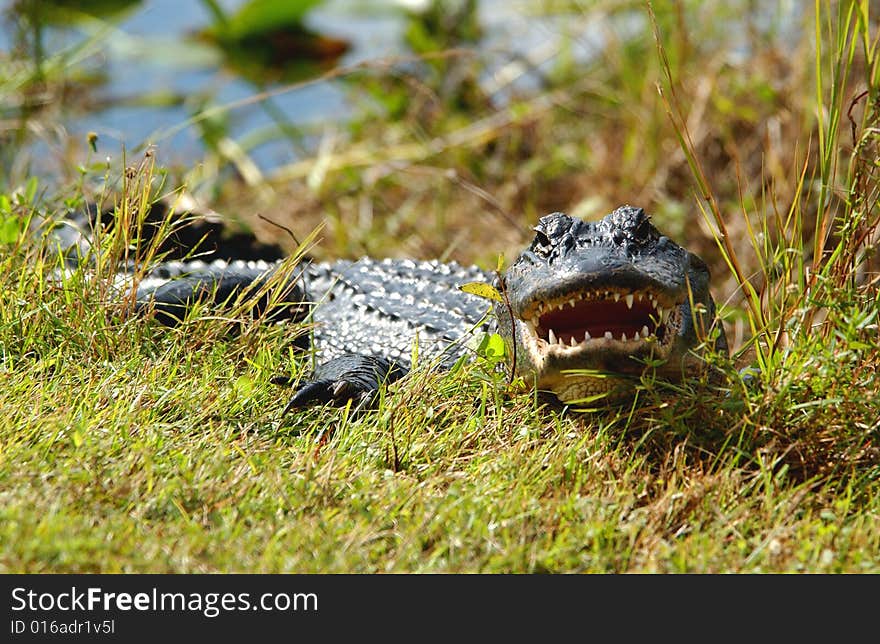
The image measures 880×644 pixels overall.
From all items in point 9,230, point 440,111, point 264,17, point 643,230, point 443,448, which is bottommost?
point 443,448

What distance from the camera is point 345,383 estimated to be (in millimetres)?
3246

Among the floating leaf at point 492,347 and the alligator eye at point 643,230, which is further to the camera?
the floating leaf at point 492,347

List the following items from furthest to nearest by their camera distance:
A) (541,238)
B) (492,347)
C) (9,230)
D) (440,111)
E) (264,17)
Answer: (264,17) → (440,111) → (9,230) → (492,347) → (541,238)

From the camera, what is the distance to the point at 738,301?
583cm

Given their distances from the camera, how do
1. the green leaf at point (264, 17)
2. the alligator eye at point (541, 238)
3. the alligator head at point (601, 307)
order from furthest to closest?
the green leaf at point (264, 17), the alligator eye at point (541, 238), the alligator head at point (601, 307)

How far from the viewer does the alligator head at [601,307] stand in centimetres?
284

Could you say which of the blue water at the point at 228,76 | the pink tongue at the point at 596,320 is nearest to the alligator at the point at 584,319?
the pink tongue at the point at 596,320

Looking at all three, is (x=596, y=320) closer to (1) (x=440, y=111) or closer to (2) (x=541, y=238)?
(2) (x=541, y=238)

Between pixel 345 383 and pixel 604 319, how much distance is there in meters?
0.90

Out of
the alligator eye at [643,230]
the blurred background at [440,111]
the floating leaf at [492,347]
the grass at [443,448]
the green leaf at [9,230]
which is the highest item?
the blurred background at [440,111]

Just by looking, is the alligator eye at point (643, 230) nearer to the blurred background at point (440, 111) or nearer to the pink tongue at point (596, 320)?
the pink tongue at point (596, 320)

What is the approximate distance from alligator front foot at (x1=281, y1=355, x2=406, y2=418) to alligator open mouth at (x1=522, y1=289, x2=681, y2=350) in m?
0.60

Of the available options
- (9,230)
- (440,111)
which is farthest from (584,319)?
(440,111)
